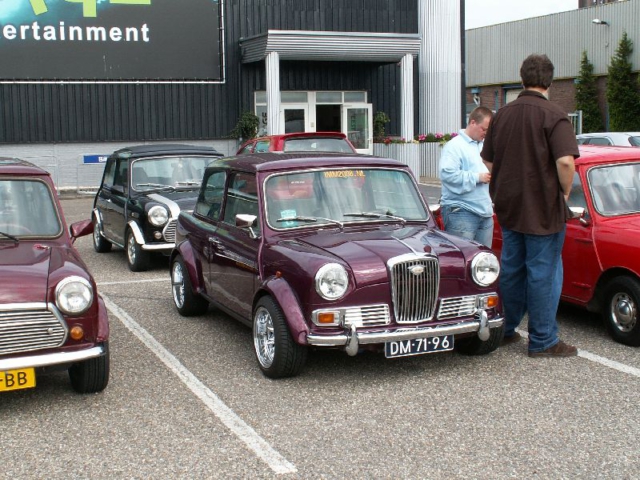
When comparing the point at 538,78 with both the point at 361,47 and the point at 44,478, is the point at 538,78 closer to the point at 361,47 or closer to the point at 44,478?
the point at 44,478

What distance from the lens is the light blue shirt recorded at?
24.4 ft

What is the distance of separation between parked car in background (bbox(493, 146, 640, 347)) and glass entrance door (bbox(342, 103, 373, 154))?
19.6m

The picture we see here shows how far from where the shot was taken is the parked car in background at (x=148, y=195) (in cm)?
1058

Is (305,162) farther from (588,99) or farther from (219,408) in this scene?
(588,99)

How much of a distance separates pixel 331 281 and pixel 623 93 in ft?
124

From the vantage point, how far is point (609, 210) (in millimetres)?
7137

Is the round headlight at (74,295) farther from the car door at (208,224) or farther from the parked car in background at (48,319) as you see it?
the car door at (208,224)

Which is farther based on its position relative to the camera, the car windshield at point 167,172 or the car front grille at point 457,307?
the car windshield at point 167,172

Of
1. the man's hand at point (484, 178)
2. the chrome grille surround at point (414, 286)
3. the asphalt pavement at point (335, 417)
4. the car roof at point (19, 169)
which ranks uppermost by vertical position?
the car roof at point (19, 169)

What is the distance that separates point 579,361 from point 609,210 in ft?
4.90

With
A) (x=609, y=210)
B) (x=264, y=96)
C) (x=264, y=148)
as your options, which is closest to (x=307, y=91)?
(x=264, y=96)

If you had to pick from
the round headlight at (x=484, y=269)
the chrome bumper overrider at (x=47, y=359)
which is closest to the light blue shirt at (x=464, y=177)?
the round headlight at (x=484, y=269)

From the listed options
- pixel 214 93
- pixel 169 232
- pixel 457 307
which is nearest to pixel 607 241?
pixel 457 307

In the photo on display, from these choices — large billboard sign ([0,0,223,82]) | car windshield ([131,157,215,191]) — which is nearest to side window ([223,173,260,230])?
car windshield ([131,157,215,191])
